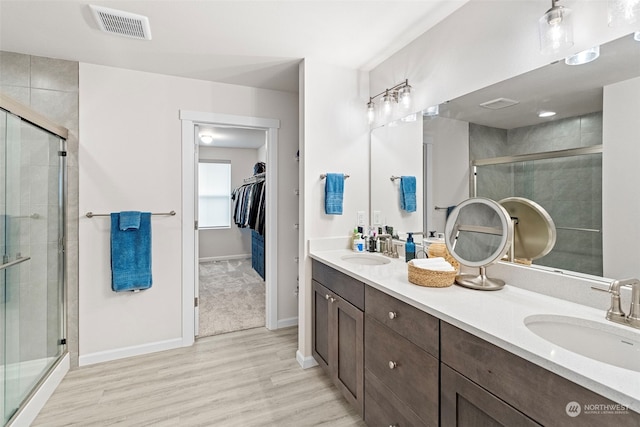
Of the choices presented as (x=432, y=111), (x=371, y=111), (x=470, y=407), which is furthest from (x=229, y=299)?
(x=470, y=407)

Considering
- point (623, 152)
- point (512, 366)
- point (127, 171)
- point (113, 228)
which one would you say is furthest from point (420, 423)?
point (127, 171)

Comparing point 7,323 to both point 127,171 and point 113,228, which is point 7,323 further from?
point 127,171

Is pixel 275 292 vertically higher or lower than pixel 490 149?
lower

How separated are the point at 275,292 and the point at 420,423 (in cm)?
208

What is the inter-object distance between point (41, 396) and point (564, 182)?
3239 millimetres

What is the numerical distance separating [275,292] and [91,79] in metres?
2.49

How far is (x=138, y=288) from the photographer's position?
2.54 metres

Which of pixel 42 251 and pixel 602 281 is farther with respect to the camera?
pixel 42 251

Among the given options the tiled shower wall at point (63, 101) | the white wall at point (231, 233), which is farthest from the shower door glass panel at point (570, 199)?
the white wall at point (231, 233)

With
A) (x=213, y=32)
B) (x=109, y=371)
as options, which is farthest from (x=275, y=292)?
(x=213, y=32)

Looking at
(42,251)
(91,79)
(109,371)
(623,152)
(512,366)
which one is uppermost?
(91,79)

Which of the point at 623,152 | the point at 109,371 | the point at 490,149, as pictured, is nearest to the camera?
the point at 623,152

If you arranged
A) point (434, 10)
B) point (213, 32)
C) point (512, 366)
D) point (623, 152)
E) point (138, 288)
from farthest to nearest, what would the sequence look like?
point (138, 288)
point (213, 32)
point (434, 10)
point (623, 152)
point (512, 366)

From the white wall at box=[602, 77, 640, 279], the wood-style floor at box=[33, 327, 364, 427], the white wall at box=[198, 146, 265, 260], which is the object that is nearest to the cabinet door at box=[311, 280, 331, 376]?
the wood-style floor at box=[33, 327, 364, 427]
